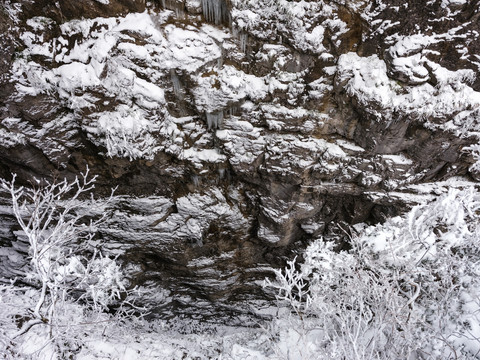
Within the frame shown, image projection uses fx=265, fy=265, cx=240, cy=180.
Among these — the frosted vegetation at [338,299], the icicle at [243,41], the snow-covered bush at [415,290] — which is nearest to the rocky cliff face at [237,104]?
the icicle at [243,41]

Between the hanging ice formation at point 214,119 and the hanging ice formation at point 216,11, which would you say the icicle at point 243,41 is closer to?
the hanging ice formation at point 216,11

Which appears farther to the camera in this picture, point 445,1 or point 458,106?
point 458,106

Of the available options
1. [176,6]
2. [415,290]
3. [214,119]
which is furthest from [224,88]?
[415,290]

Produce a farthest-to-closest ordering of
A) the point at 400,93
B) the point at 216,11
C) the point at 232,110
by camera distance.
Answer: the point at 232,110
the point at 400,93
the point at 216,11

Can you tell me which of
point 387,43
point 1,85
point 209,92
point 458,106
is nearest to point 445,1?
point 387,43

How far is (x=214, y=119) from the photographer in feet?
22.8

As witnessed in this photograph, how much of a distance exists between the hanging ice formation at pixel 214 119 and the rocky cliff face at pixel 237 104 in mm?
41

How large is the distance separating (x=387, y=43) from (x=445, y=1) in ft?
3.85

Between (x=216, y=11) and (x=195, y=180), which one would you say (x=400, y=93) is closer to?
(x=216, y=11)

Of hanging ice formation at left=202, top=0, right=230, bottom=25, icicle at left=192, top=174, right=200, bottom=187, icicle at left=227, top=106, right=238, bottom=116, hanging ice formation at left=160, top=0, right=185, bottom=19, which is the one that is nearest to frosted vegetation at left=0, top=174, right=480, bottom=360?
icicle at left=192, top=174, right=200, bottom=187

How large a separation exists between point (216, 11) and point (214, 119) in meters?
2.42

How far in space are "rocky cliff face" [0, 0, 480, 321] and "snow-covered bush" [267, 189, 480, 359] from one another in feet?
5.63

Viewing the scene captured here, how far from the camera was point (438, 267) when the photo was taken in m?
5.55

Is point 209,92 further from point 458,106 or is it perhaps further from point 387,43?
point 458,106
